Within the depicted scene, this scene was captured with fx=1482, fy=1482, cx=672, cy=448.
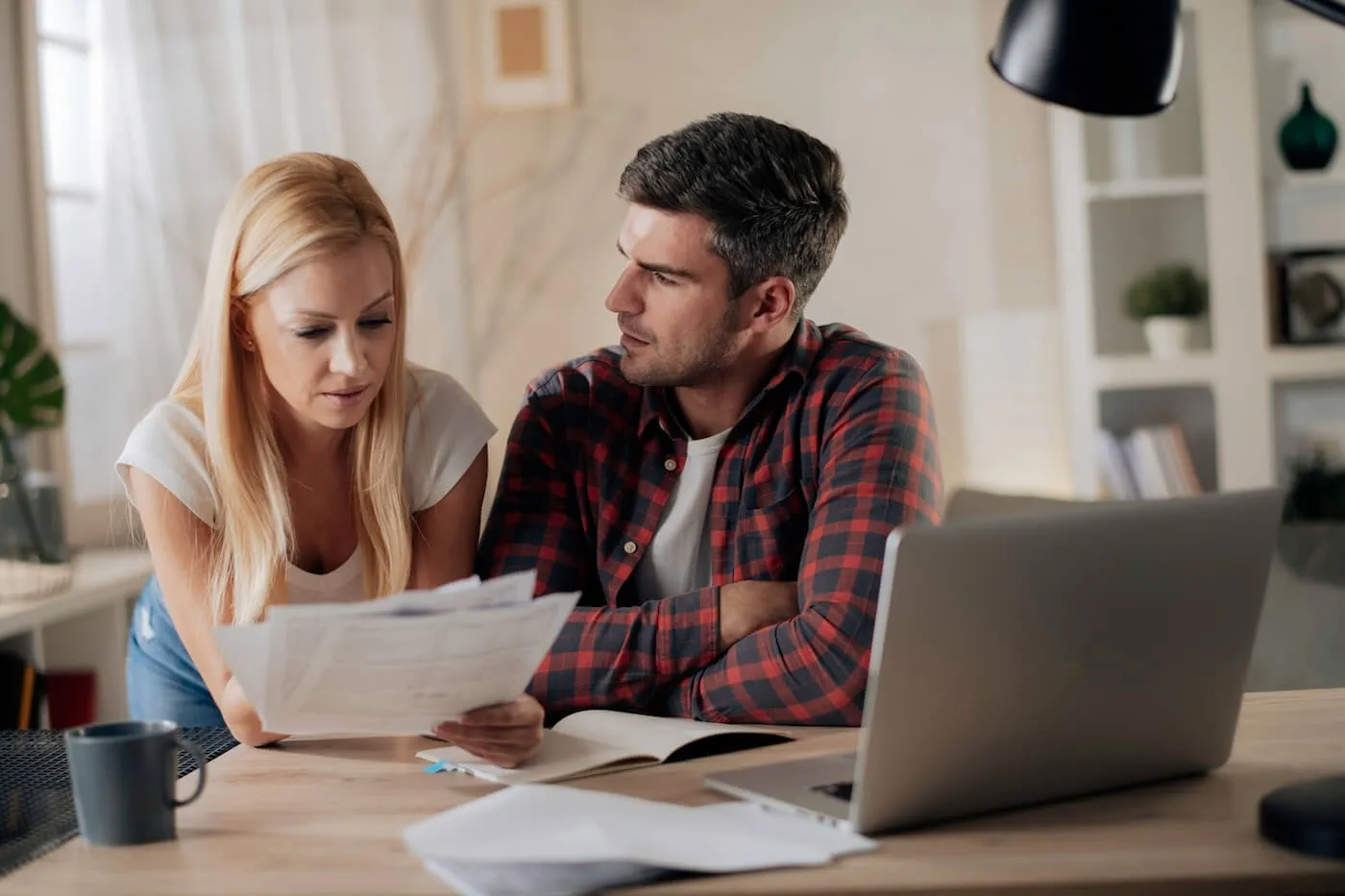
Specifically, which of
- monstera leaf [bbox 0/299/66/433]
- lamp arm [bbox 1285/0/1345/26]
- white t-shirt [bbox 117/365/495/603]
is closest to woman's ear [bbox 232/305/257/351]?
white t-shirt [bbox 117/365/495/603]

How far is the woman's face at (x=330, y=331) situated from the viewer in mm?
1703

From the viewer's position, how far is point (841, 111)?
3701 millimetres

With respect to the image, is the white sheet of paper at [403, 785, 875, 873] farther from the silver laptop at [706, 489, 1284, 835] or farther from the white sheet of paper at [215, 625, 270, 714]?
the white sheet of paper at [215, 625, 270, 714]

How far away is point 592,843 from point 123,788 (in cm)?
37

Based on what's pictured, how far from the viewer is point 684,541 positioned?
185cm

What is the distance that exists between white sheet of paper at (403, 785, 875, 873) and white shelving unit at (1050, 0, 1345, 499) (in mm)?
2580

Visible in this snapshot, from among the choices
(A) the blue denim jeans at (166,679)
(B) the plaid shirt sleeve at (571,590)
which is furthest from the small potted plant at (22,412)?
(B) the plaid shirt sleeve at (571,590)

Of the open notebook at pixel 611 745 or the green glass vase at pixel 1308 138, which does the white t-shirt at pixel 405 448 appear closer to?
the open notebook at pixel 611 745

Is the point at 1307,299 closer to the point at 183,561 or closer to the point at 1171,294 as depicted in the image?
the point at 1171,294

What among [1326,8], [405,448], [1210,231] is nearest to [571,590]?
[405,448]

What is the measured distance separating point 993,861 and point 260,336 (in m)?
A: 1.12

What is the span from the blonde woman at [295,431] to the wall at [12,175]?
180cm

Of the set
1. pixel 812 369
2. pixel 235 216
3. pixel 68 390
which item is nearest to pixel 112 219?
pixel 68 390

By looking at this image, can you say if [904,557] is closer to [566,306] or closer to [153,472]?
[153,472]
